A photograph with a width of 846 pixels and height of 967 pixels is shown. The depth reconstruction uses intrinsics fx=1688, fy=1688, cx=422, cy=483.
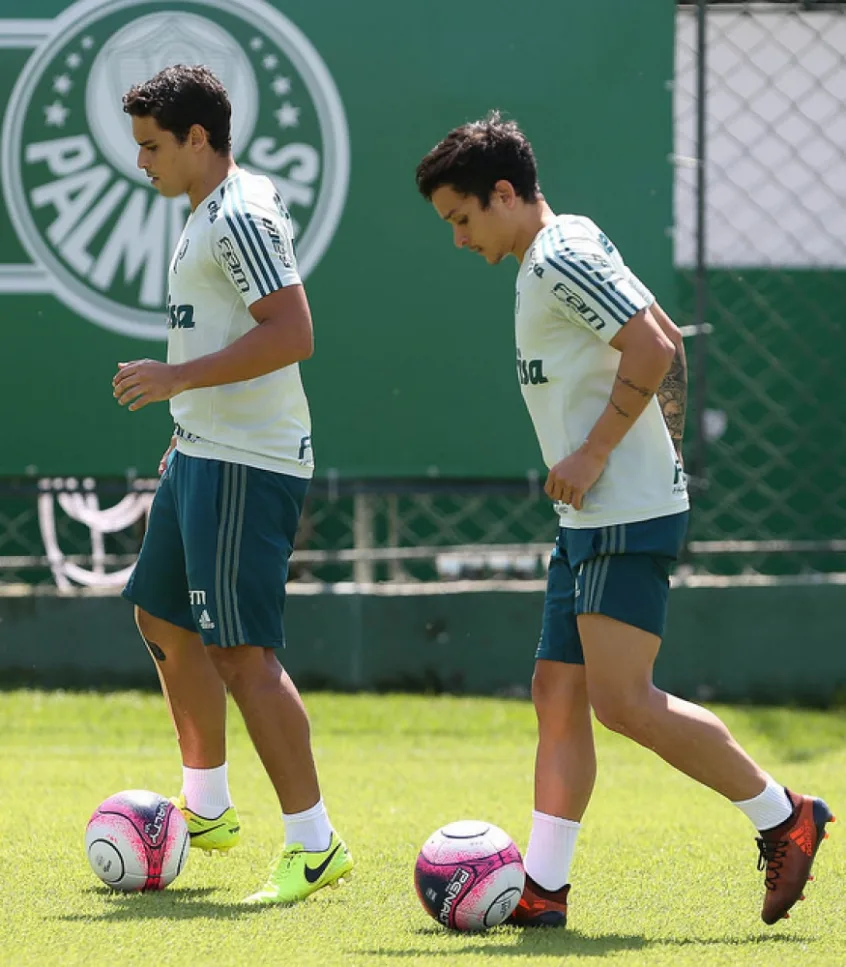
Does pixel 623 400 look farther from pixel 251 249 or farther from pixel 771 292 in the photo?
pixel 771 292

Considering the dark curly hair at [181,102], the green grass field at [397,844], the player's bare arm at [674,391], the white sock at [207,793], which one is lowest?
the green grass field at [397,844]

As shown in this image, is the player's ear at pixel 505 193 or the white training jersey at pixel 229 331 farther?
the white training jersey at pixel 229 331

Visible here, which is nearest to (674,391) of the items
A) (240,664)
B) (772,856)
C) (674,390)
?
(674,390)


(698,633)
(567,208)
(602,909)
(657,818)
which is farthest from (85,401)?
(602,909)

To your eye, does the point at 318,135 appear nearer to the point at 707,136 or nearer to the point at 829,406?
the point at 707,136

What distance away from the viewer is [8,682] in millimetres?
7598

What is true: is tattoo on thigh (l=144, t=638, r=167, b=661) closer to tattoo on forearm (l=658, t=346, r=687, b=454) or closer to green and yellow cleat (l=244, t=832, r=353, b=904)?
green and yellow cleat (l=244, t=832, r=353, b=904)

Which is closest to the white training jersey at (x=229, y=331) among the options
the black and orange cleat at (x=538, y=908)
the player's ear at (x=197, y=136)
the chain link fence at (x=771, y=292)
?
the player's ear at (x=197, y=136)

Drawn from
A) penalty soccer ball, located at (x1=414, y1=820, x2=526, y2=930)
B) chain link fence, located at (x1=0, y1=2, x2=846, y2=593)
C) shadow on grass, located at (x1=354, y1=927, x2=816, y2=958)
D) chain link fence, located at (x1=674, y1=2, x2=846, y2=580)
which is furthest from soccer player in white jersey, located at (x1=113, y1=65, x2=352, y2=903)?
chain link fence, located at (x1=674, y1=2, x2=846, y2=580)

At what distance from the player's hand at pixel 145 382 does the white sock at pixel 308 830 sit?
109cm

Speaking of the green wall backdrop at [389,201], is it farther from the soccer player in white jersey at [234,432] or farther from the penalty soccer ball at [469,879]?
the penalty soccer ball at [469,879]

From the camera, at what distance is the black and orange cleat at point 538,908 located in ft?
12.8

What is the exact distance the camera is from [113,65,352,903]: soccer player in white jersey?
414 cm

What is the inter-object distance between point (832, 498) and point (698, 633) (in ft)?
4.90
